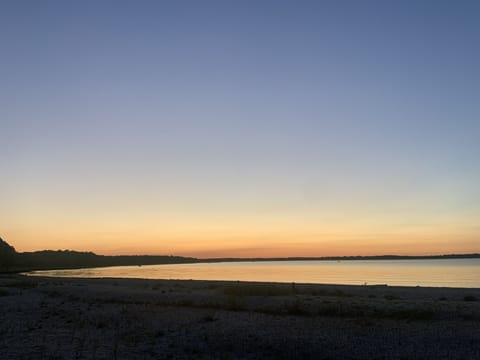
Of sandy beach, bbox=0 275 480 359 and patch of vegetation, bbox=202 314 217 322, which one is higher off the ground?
patch of vegetation, bbox=202 314 217 322

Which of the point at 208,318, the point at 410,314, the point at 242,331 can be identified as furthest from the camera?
the point at 410,314

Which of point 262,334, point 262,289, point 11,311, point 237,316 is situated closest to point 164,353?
point 262,334

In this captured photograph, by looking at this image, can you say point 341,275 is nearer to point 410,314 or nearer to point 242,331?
point 410,314

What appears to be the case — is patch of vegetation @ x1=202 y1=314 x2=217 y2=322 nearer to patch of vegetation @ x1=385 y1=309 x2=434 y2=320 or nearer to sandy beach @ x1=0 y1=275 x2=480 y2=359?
sandy beach @ x1=0 y1=275 x2=480 y2=359

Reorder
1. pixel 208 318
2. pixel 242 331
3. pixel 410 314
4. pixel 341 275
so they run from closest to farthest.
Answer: pixel 242 331
pixel 208 318
pixel 410 314
pixel 341 275

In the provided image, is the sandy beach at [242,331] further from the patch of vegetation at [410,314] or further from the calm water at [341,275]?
the calm water at [341,275]

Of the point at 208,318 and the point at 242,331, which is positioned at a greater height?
the point at 208,318

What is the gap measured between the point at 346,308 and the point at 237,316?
19.9 feet

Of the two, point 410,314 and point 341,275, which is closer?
point 410,314

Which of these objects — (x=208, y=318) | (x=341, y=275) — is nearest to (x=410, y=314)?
(x=208, y=318)

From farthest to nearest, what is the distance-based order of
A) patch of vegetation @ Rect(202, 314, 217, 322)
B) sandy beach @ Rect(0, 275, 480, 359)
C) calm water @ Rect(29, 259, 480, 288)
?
calm water @ Rect(29, 259, 480, 288) < patch of vegetation @ Rect(202, 314, 217, 322) < sandy beach @ Rect(0, 275, 480, 359)

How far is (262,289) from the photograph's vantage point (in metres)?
36.2

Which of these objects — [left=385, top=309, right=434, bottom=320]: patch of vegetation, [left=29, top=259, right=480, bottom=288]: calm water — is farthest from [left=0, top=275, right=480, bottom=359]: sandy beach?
[left=29, top=259, right=480, bottom=288]: calm water

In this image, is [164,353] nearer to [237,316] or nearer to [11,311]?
[237,316]
